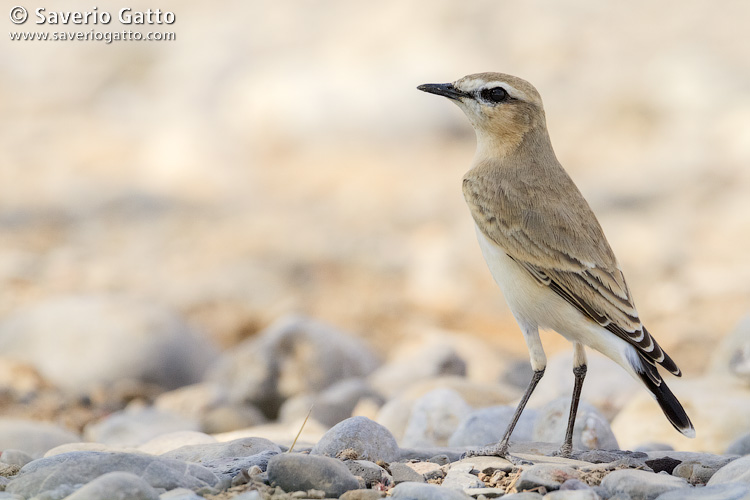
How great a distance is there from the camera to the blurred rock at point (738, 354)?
784 centimetres

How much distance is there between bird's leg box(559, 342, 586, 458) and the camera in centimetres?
596

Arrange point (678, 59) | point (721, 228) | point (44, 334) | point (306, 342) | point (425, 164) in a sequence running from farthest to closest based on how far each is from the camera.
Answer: point (678, 59) < point (425, 164) < point (721, 228) < point (44, 334) < point (306, 342)

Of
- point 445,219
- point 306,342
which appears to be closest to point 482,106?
point 306,342

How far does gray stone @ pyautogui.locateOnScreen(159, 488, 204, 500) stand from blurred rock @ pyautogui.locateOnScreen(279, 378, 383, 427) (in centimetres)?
414

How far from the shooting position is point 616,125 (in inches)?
683

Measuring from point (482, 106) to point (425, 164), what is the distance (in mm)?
10150

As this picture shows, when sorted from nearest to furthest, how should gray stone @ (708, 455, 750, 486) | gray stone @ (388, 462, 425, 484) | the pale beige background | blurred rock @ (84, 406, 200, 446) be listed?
gray stone @ (708, 455, 750, 486)
gray stone @ (388, 462, 425, 484)
blurred rock @ (84, 406, 200, 446)
the pale beige background

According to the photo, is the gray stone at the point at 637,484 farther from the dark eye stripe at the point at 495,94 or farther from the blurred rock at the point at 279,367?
the blurred rock at the point at 279,367

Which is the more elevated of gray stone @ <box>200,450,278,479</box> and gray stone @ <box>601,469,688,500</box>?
gray stone @ <box>200,450,278,479</box>

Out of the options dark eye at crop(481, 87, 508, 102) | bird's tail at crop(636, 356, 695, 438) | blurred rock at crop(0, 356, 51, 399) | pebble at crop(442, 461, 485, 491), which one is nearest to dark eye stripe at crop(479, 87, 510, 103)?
dark eye at crop(481, 87, 508, 102)

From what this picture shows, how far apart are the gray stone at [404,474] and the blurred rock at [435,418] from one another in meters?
1.93

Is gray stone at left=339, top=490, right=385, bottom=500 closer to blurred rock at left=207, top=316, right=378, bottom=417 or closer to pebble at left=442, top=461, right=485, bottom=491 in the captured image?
pebble at left=442, top=461, right=485, bottom=491

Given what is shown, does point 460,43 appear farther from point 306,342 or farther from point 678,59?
point 306,342

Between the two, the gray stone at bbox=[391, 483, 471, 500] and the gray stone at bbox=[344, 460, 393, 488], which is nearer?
the gray stone at bbox=[391, 483, 471, 500]
